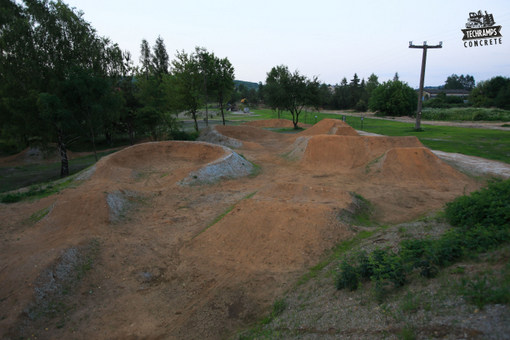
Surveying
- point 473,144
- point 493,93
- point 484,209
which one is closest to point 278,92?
point 473,144

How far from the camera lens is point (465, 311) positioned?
3.71 metres

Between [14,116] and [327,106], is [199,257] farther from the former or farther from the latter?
[327,106]

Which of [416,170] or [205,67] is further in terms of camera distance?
[205,67]

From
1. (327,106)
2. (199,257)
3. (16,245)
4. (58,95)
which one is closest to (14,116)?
(58,95)

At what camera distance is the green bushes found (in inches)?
196

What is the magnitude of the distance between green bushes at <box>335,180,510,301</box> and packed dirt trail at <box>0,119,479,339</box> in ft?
6.60

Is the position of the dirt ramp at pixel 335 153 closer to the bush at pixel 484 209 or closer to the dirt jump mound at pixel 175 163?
the dirt jump mound at pixel 175 163

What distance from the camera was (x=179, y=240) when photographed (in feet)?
31.5

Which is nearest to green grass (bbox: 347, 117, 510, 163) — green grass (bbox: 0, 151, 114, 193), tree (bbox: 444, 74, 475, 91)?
green grass (bbox: 0, 151, 114, 193)

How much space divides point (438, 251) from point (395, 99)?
58.0m

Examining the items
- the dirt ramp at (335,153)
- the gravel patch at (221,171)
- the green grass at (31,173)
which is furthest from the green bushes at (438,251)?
the green grass at (31,173)

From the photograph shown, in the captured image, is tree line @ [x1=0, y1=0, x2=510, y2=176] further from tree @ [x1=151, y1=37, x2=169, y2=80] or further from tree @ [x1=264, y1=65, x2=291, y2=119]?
tree @ [x1=151, y1=37, x2=169, y2=80]

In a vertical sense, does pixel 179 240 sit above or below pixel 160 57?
below

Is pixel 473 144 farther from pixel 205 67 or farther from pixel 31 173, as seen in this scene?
pixel 31 173
